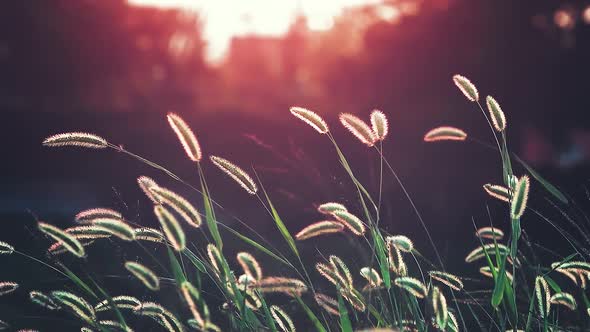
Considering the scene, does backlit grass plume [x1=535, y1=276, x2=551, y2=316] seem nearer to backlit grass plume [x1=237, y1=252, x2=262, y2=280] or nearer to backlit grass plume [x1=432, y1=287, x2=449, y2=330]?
backlit grass plume [x1=432, y1=287, x2=449, y2=330]

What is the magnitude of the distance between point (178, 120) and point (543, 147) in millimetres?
18235

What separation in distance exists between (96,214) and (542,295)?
62.6 inches

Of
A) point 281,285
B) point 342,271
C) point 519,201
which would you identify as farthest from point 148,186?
point 519,201

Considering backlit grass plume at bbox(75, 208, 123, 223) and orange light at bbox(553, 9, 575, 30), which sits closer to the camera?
backlit grass plume at bbox(75, 208, 123, 223)

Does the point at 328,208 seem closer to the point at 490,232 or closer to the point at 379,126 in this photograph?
the point at 379,126

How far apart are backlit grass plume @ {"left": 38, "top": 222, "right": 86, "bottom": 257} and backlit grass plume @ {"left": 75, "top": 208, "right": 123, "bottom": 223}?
0.59ft

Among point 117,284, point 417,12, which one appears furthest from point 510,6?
point 117,284

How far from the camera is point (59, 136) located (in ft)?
7.81

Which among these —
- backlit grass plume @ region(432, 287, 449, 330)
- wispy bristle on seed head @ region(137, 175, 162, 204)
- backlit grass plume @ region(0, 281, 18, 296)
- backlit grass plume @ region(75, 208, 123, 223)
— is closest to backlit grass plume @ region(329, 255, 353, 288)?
backlit grass plume @ region(432, 287, 449, 330)

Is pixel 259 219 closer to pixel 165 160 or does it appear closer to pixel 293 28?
pixel 165 160

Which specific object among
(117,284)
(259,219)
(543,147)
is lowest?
(543,147)

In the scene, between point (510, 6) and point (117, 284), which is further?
point (510, 6)

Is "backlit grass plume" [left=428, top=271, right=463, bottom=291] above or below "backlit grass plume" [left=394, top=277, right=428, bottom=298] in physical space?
below

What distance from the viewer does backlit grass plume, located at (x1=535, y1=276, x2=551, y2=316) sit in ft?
7.95
